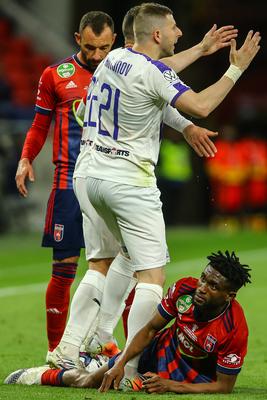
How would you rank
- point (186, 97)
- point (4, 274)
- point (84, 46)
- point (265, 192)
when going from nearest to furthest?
1. point (186, 97)
2. point (84, 46)
3. point (4, 274)
4. point (265, 192)

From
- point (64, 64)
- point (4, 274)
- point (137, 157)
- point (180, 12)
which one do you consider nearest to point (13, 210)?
point (4, 274)

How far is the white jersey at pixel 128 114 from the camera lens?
7051 mm

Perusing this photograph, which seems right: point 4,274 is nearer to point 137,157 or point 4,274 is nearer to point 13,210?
point 13,210

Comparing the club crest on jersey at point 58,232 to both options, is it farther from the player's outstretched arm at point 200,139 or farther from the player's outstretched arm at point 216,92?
the player's outstretched arm at point 216,92

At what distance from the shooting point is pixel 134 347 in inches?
278

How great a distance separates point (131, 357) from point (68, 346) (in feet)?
2.42

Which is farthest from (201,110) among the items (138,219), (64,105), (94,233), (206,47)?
(64,105)

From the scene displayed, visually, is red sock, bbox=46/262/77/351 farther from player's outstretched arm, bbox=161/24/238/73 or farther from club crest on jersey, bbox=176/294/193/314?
player's outstretched arm, bbox=161/24/238/73

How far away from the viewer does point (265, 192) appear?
26.8m

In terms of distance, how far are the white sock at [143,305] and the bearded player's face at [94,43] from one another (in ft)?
6.35

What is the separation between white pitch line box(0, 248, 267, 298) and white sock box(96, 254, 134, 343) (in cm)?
487

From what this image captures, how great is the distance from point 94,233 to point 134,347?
109 cm

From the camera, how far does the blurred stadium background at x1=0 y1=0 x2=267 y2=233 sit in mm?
22031

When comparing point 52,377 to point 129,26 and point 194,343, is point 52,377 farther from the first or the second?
point 129,26
